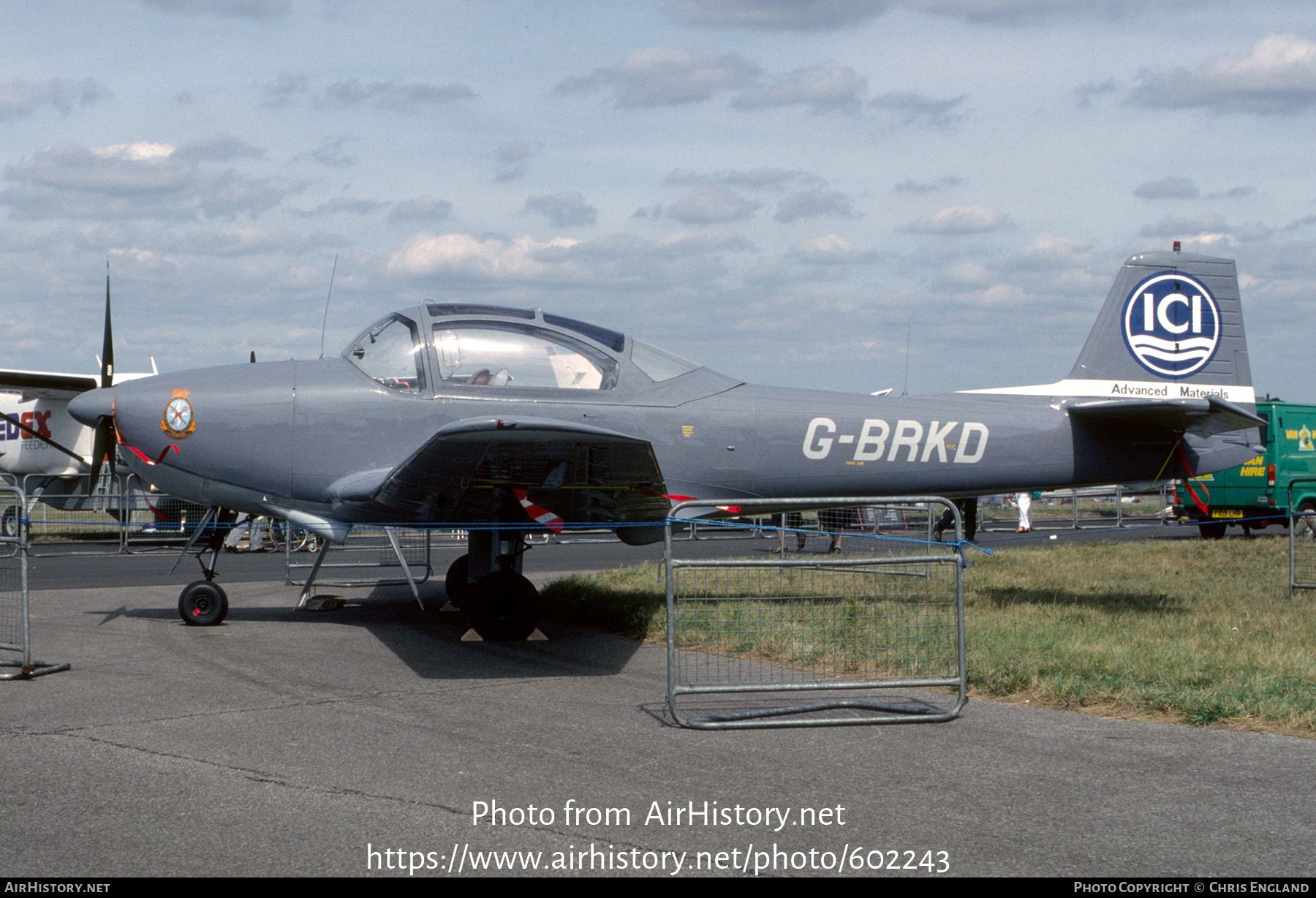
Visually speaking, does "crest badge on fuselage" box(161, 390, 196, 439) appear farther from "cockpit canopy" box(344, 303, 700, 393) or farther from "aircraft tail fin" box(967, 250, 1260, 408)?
"aircraft tail fin" box(967, 250, 1260, 408)

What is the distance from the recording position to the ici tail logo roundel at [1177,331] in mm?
9523

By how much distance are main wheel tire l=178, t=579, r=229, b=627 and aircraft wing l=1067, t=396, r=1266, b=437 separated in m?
7.37

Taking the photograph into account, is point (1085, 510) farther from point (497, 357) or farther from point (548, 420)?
point (548, 420)

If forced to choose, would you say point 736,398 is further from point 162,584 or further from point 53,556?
point 53,556

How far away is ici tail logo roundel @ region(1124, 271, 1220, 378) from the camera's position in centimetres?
952

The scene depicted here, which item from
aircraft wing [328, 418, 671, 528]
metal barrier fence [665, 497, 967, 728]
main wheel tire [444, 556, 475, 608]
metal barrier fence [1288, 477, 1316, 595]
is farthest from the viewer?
metal barrier fence [1288, 477, 1316, 595]

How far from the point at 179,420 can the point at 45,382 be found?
46.0 feet

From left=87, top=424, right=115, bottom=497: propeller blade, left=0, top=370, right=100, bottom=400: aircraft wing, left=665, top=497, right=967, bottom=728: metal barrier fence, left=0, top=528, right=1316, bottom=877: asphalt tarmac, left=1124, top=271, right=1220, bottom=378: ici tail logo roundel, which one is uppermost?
left=0, top=370, right=100, bottom=400: aircraft wing

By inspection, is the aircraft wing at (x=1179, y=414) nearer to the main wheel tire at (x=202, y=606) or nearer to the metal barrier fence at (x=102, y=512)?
the main wheel tire at (x=202, y=606)

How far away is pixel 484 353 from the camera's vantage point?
805 cm

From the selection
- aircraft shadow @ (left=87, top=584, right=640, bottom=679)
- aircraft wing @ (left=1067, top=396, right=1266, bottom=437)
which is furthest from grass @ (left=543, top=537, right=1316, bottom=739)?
aircraft wing @ (left=1067, top=396, right=1266, bottom=437)

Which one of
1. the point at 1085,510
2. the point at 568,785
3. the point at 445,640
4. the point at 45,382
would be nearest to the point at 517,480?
the point at 445,640

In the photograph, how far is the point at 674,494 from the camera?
8398mm

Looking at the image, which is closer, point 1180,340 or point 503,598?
point 503,598
